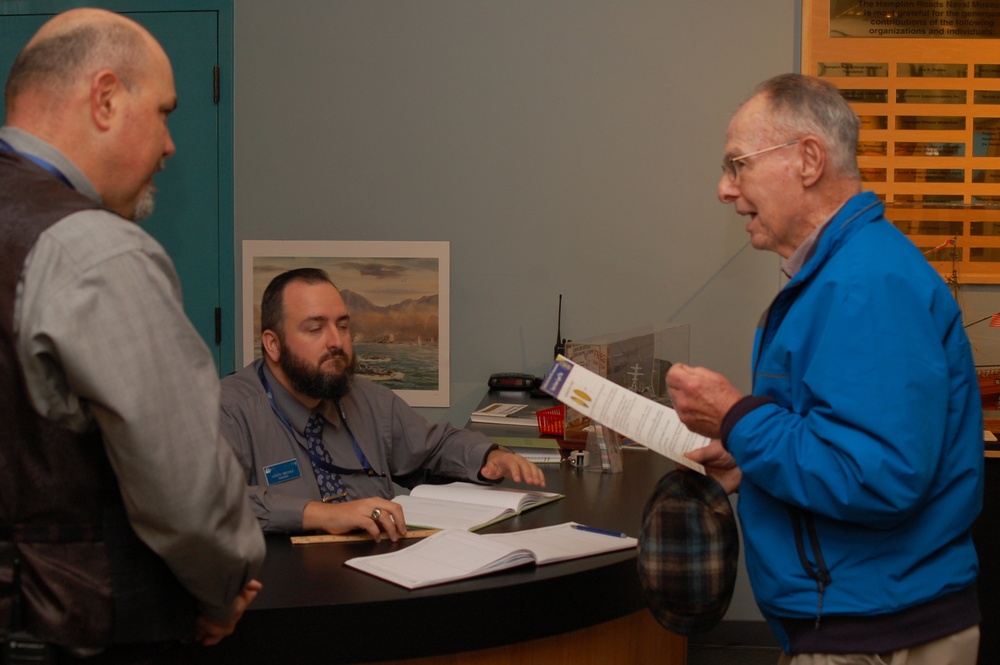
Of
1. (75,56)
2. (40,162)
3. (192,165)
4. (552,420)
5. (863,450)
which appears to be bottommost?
(552,420)

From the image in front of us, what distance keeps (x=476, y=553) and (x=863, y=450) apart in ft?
2.76

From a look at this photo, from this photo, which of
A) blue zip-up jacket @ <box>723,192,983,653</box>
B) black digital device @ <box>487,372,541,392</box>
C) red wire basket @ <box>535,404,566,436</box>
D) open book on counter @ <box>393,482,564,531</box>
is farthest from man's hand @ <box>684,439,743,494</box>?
black digital device @ <box>487,372,541,392</box>

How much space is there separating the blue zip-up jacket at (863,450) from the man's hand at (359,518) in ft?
2.68

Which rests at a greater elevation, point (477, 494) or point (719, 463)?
point (719, 463)

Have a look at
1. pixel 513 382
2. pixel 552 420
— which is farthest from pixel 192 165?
pixel 552 420

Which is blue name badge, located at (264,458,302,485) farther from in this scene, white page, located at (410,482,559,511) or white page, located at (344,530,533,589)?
white page, located at (344,530,533,589)

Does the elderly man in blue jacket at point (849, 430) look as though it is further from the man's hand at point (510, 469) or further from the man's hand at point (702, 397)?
the man's hand at point (510, 469)

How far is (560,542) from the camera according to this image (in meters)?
2.08

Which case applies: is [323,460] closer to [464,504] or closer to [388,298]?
[464,504]

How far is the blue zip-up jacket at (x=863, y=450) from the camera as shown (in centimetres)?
142

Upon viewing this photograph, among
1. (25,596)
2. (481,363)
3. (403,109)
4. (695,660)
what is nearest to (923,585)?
(25,596)

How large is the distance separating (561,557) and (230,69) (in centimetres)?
311

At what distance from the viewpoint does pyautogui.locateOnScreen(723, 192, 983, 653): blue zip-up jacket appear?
4.64ft

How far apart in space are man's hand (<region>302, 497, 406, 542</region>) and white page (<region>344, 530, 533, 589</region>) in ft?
0.31
